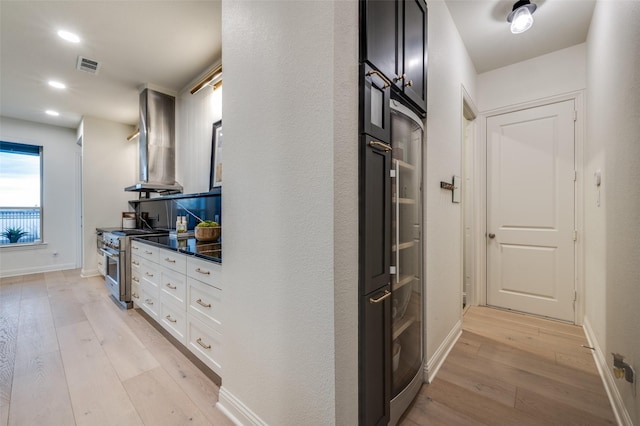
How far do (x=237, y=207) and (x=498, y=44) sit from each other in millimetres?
2927

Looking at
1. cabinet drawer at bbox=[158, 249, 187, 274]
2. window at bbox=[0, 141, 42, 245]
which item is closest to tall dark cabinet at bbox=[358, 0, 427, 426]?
cabinet drawer at bbox=[158, 249, 187, 274]

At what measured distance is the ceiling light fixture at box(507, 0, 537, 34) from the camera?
1.91 m

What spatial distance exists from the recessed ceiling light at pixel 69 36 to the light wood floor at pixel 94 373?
279 cm

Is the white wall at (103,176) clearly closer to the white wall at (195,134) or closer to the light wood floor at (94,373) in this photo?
the light wood floor at (94,373)

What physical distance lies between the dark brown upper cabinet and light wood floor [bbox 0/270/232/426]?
196 cm

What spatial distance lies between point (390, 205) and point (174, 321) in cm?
197

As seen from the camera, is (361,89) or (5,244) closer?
(361,89)

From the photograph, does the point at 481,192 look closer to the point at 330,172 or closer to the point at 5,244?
the point at 330,172

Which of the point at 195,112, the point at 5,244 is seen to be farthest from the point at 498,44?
the point at 5,244

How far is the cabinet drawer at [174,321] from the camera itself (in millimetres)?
1953

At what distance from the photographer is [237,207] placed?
4.30 feet

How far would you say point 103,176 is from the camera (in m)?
4.57

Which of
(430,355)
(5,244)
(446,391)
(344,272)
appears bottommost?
(446,391)

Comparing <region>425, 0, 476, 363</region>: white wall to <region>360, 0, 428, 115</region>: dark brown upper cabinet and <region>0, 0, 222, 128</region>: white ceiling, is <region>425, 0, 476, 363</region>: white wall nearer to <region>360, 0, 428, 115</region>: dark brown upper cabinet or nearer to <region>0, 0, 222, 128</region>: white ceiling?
<region>360, 0, 428, 115</region>: dark brown upper cabinet
